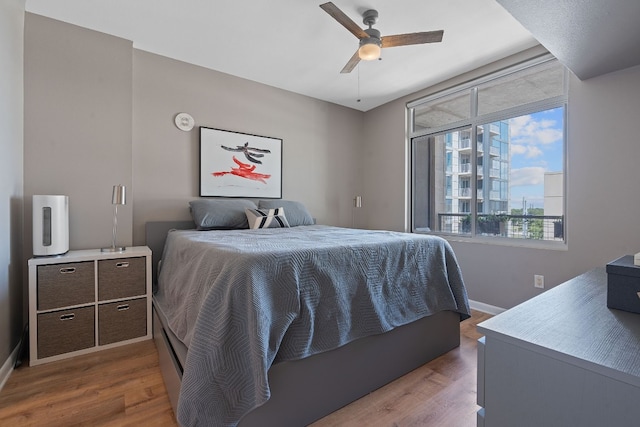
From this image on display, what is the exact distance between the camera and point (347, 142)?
4.37 m

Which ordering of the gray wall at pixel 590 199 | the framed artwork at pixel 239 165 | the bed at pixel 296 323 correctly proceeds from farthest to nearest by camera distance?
the framed artwork at pixel 239 165, the gray wall at pixel 590 199, the bed at pixel 296 323

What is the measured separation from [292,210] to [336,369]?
206 cm

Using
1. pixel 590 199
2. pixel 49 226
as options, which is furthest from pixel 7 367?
pixel 590 199

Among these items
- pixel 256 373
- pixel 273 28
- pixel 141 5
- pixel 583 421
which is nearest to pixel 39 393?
pixel 256 373

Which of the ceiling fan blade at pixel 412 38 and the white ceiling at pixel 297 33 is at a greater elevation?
the white ceiling at pixel 297 33

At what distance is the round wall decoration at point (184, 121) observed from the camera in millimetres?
3004

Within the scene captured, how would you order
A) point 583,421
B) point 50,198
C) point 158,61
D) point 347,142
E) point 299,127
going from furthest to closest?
point 347,142 < point 299,127 < point 158,61 < point 50,198 < point 583,421

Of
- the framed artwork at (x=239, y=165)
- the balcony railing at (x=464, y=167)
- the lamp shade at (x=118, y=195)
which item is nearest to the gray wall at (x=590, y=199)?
the balcony railing at (x=464, y=167)

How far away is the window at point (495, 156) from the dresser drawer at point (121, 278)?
10.3ft

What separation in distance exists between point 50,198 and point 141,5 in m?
1.58

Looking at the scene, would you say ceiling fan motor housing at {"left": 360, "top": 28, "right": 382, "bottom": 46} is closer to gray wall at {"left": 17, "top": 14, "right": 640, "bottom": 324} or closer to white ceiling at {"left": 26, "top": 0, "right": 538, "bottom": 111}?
white ceiling at {"left": 26, "top": 0, "right": 538, "bottom": 111}

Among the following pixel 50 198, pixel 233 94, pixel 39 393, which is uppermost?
pixel 233 94

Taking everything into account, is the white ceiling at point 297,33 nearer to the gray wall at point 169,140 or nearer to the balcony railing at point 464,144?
the gray wall at point 169,140

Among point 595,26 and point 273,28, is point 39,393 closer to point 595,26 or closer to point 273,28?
point 273,28
